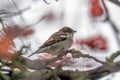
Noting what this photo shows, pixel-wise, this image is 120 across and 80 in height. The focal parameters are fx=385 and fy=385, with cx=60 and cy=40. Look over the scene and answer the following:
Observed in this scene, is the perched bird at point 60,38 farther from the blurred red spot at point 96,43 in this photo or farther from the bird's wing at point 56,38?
the blurred red spot at point 96,43

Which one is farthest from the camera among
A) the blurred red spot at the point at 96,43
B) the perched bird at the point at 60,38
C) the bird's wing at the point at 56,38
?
the bird's wing at the point at 56,38

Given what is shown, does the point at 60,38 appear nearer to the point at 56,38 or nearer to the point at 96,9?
the point at 56,38

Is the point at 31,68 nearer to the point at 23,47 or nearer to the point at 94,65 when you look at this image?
the point at 23,47

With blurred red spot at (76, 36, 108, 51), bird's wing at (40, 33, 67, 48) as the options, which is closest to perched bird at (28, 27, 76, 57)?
bird's wing at (40, 33, 67, 48)

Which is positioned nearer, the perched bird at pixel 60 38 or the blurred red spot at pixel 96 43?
the blurred red spot at pixel 96 43

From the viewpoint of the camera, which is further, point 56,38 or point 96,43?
point 56,38

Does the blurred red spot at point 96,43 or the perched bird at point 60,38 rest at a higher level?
the blurred red spot at point 96,43

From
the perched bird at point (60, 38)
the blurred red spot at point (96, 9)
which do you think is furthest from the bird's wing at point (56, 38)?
the blurred red spot at point (96, 9)

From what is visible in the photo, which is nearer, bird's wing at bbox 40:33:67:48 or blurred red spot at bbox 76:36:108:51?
Result: blurred red spot at bbox 76:36:108:51

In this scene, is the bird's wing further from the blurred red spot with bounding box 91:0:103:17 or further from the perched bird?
the blurred red spot with bounding box 91:0:103:17

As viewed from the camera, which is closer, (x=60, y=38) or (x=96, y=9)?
(x=96, y=9)

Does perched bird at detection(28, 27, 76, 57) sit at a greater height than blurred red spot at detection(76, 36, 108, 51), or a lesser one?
lesser

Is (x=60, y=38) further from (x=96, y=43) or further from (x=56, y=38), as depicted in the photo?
(x=96, y=43)

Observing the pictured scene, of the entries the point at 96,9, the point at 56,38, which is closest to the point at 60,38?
the point at 56,38
